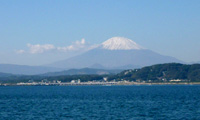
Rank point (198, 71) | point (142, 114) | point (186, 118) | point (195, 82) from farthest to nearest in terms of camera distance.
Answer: point (198, 71), point (195, 82), point (142, 114), point (186, 118)

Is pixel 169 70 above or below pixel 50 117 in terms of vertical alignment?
above

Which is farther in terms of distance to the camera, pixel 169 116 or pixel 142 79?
pixel 142 79

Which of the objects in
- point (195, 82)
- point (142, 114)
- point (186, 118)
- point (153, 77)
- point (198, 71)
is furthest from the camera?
point (153, 77)

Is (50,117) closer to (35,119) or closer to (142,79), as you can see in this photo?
(35,119)

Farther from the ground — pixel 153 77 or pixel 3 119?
pixel 153 77

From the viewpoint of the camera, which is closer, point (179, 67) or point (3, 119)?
point (3, 119)

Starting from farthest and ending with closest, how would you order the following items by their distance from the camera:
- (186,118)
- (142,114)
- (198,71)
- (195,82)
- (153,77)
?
(153,77) → (198,71) → (195,82) → (142,114) → (186,118)

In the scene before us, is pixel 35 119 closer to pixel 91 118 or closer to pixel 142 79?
pixel 91 118

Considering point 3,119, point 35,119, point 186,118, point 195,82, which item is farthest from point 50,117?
point 195,82

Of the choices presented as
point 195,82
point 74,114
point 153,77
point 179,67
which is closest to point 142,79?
point 153,77

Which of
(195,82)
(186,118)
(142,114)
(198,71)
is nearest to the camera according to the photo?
(186,118)
